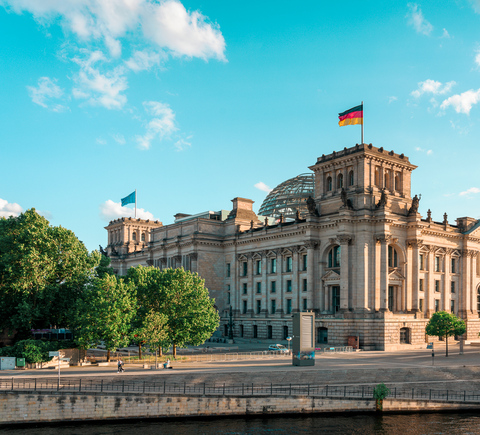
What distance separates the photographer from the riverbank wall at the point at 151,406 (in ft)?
141

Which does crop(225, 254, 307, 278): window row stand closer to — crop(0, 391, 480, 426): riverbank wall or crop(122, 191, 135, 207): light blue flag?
crop(122, 191, 135, 207): light blue flag

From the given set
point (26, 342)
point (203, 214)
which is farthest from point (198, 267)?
point (26, 342)

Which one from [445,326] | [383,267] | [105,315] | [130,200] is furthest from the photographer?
[130,200]

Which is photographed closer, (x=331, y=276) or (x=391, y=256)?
(x=331, y=276)

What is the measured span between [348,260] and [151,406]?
163 feet

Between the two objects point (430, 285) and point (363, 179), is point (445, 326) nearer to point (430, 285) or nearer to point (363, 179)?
point (430, 285)

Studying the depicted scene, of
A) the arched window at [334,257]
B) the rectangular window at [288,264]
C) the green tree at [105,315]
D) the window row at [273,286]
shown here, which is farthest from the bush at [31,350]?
the rectangular window at [288,264]

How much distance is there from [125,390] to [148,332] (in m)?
14.6

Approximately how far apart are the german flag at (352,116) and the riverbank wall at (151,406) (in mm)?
50500

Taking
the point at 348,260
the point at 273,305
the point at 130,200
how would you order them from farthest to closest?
1. the point at 130,200
2. the point at 273,305
3. the point at 348,260

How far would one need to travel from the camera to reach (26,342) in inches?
2354

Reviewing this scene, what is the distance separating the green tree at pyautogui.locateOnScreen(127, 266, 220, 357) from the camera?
6644 centimetres

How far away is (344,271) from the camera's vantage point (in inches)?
3442

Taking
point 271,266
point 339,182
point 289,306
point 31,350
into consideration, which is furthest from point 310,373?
point 271,266
